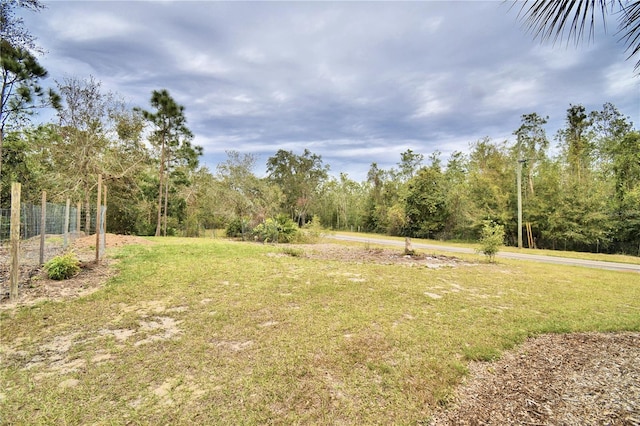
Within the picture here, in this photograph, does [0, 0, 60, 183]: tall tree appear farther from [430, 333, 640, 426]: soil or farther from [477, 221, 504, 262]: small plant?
[477, 221, 504, 262]: small plant

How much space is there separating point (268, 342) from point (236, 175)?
16.8m

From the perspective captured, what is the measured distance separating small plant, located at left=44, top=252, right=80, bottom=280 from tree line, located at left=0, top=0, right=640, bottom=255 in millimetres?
5843

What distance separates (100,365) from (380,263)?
6.94 metres

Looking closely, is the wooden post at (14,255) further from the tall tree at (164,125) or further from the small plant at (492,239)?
the tall tree at (164,125)

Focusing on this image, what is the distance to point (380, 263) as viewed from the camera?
830cm

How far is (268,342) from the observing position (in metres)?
Answer: 2.98

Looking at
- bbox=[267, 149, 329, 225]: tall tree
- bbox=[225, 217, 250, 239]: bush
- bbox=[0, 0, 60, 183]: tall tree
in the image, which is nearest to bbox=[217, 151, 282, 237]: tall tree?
bbox=[225, 217, 250, 239]: bush

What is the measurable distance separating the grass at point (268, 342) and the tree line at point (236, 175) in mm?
7886

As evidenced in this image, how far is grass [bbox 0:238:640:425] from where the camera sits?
198 cm

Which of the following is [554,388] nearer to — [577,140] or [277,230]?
[277,230]

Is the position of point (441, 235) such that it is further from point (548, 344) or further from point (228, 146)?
point (548, 344)

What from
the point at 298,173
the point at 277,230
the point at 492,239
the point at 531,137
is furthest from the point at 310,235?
the point at 298,173

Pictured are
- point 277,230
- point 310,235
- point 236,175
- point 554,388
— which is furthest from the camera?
point 236,175

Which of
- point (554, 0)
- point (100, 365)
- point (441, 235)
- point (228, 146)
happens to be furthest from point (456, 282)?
point (228, 146)
